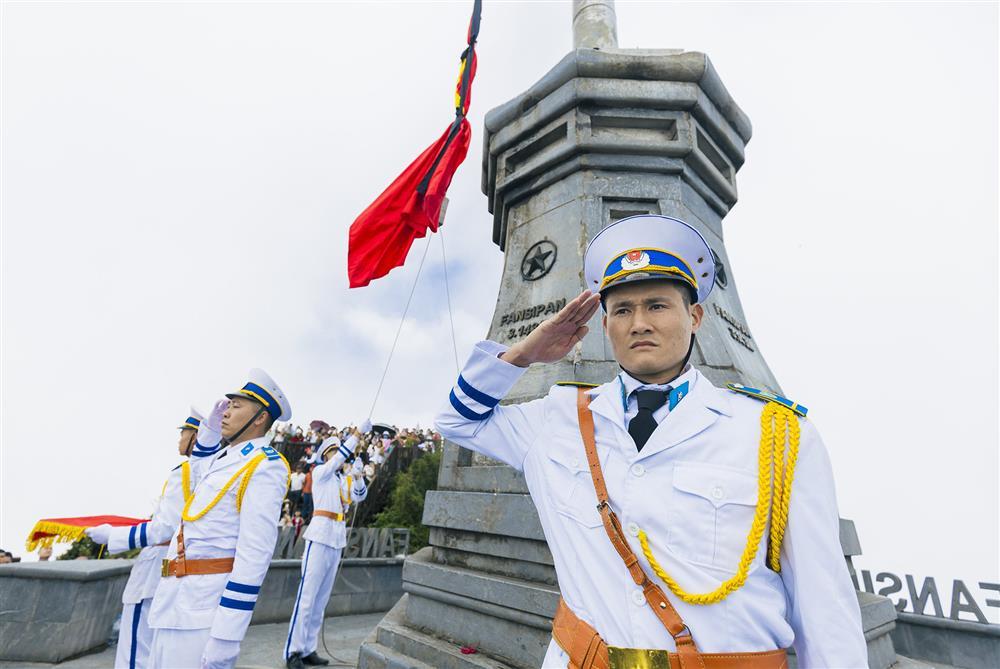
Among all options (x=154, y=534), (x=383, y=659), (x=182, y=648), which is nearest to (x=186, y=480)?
(x=154, y=534)

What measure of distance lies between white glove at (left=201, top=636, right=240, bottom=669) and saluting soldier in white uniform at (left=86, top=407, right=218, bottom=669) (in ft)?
5.64

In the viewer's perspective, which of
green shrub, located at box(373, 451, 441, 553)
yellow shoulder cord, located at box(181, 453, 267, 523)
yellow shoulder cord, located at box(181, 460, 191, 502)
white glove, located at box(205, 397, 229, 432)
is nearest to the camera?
yellow shoulder cord, located at box(181, 453, 267, 523)

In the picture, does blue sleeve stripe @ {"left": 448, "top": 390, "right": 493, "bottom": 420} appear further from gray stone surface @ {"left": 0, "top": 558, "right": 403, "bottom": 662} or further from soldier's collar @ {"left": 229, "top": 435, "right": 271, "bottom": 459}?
gray stone surface @ {"left": 0, "top": 558, "right": 403, "bottom": 662}

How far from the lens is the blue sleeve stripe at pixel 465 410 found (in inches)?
78.2

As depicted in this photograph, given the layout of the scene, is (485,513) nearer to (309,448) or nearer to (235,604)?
(235,604)

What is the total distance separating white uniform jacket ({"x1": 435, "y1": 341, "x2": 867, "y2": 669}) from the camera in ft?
4.33

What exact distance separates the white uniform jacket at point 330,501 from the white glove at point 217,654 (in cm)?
370

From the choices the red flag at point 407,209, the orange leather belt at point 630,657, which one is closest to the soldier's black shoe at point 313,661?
the red flag at point 407,209

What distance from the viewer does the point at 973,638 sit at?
5543mm

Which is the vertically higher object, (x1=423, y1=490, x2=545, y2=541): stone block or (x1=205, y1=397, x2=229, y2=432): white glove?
(x1=205, y1=397, x2=229, y2=432): white glove

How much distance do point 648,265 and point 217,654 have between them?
3.30 metres

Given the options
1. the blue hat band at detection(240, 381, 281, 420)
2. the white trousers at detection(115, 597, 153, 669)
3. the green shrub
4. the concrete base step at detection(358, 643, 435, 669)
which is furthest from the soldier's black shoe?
the green shrub

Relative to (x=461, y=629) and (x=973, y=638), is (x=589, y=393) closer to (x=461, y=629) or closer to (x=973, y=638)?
(x=461, y=629)

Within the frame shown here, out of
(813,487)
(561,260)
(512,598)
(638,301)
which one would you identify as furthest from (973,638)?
(638,301)
